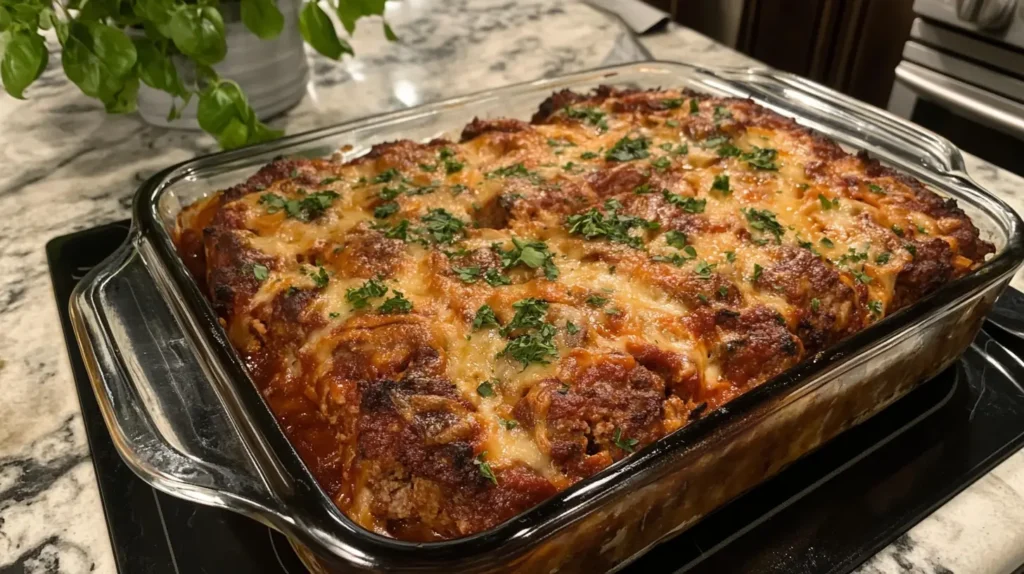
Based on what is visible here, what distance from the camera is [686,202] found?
1.24m

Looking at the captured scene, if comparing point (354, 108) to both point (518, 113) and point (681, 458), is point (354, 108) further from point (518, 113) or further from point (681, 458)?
point (681, 458)

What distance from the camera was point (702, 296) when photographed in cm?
105

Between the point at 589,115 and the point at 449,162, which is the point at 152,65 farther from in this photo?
the point at 589,115

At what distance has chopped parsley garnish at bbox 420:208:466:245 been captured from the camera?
Result: 1161 millimetres

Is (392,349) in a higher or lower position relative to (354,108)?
higher

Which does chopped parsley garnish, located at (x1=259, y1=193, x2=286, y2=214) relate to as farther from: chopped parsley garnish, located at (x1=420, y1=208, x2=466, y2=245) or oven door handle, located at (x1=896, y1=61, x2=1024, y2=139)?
oven door handle, located at (x1=896, y1=61, x2=1024, y2=139)

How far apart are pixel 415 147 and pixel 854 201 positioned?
0.73 meters

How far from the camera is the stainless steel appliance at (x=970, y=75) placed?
91.8 inches

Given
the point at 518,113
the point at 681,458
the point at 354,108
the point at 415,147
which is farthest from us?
the point at 354,108

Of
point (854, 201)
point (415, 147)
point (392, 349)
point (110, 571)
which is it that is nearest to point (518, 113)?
point (415, 147)

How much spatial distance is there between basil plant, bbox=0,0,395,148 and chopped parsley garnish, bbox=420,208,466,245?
1.61 ft

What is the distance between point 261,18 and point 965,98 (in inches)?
83.6

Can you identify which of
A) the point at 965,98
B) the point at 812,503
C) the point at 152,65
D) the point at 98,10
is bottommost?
the point at 965,98

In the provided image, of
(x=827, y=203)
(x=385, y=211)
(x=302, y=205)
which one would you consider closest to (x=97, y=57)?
(x=302, y=205)
